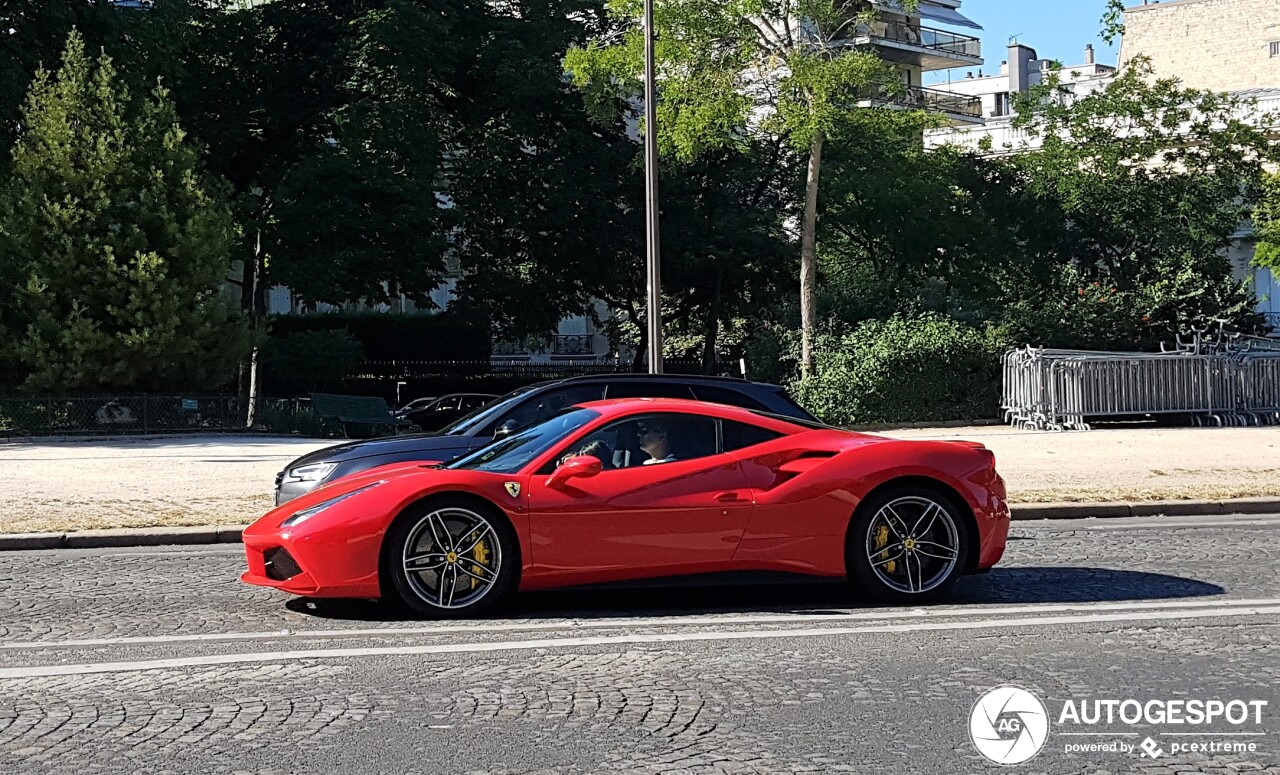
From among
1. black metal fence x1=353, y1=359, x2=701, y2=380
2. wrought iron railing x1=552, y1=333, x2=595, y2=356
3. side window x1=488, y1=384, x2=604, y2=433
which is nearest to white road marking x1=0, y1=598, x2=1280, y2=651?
side window x1=488, y1=384, x2=604, y2=433

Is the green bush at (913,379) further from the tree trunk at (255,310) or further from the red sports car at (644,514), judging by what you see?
the red sports car at (644,514)

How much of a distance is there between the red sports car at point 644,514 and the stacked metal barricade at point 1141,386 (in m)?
18.8

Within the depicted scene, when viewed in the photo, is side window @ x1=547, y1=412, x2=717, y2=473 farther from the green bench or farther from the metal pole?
the green bench

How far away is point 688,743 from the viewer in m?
5.86

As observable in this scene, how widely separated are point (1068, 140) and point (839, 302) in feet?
41.5

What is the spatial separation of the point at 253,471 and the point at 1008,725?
14649 mm

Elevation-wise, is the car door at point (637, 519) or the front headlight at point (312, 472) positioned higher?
the front headlight at point (312, 472)

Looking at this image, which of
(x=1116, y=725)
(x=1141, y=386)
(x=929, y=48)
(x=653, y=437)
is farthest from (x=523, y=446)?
(x=929, y=48)

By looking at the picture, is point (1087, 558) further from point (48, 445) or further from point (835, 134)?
point (835, 134)

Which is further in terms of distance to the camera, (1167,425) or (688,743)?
(1167,425)

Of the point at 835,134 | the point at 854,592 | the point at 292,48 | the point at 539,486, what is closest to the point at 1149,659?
the point at 854,592

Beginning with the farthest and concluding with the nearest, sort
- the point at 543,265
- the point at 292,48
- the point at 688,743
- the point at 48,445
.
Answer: the point at 543,265 < the point at 292,48 < the point at 48,445 < the point at 688,743

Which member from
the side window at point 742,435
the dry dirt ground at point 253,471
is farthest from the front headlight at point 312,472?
the side window at point 742,435

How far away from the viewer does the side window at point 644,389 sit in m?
12.4
